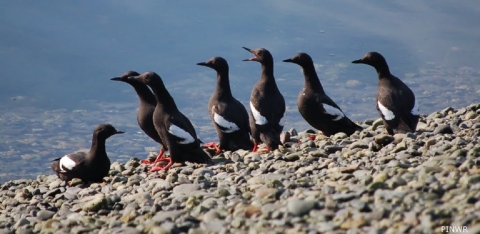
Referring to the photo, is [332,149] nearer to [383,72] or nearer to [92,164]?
[383,72]

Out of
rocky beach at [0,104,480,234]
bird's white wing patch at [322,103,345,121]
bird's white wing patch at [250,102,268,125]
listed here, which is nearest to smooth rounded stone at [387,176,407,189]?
rocky beach at [0,104,480,234]

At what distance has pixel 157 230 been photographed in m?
10.7

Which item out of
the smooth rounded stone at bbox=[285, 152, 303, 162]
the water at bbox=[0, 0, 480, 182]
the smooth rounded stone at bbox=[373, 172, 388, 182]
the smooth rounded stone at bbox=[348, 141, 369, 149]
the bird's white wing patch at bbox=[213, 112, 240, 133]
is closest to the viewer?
the smooth rounded stone at bbox=[373, 172, 388, 182]

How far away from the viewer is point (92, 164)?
49.6ft

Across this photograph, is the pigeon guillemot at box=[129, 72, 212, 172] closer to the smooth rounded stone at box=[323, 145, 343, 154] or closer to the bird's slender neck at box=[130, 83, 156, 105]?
the bird's slender neck at box=[130, 83, 156, 105]

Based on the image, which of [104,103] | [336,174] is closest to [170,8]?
[104,103]

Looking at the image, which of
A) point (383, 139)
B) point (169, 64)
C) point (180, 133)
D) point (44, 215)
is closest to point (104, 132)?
point (180, 133)

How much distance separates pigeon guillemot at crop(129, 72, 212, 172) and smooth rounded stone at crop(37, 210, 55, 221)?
2651 millimetres

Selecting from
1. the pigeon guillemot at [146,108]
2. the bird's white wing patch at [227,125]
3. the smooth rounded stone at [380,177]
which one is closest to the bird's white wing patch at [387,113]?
the bird's white wing patch at [227,125]

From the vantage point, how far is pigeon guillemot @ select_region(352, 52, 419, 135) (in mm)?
15109

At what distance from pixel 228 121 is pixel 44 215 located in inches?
162

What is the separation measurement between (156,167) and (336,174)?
13.3 ft

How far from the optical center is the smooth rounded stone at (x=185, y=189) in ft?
41.1

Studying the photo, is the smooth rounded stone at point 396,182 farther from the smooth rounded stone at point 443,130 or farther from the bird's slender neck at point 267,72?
the bird's slender neck at point 267,72
